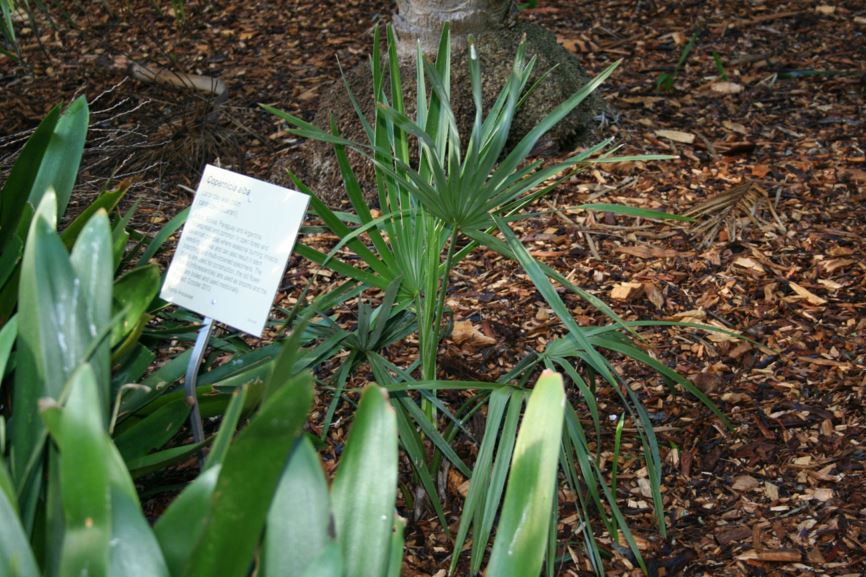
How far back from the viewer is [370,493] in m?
1.06

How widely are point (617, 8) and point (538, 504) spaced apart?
3519 mm

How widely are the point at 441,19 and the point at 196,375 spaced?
5.69 ft

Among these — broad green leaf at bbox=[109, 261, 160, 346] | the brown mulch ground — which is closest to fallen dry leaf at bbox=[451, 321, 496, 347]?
the brown mulch ground

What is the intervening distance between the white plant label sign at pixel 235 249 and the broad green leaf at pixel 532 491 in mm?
584

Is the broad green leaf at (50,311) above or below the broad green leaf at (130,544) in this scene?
above

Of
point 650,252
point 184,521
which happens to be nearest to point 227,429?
point 184,521

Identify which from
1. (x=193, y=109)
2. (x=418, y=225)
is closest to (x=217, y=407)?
(x=418, y=225)

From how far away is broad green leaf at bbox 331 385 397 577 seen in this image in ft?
3.44

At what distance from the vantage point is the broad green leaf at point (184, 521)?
1006mm

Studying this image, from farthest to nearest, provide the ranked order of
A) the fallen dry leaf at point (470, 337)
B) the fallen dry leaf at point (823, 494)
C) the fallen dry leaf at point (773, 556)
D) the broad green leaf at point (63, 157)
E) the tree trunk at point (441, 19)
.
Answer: the tree trunk at point (441, 19)
the fallen dry leaf at point (470, 337)
the fallen dry leaf at point (823, 494)
the fallen dry leaf at point (773, 556)
the broad green leaf at point (63, 157)

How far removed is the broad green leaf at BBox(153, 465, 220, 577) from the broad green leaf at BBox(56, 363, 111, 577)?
0.09 metres

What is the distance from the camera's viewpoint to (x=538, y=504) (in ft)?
3.51

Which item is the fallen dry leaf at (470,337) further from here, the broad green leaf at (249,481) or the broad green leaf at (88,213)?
the broad green leaf at (249,481)

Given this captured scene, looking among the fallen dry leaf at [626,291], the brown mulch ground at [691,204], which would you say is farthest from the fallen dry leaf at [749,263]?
the fallen dry leaf at [626,291]
